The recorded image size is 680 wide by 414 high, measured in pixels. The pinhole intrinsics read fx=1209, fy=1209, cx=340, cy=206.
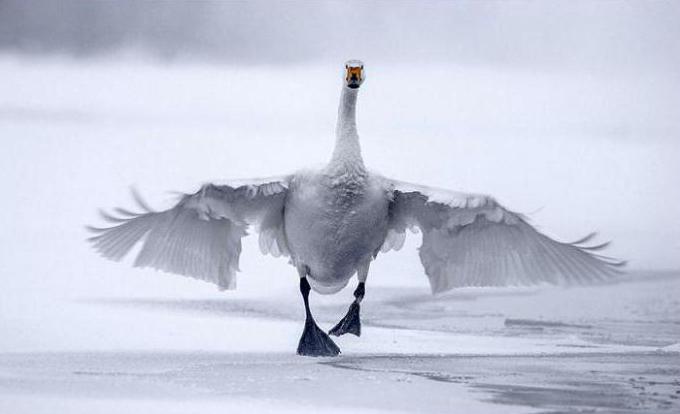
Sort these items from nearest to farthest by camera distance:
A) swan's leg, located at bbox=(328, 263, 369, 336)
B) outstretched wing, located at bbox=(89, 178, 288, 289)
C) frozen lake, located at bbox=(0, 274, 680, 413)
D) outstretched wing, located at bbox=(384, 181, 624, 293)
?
frozen lake, located at bbox=(0, 274, 680, 413)
outstretched wing, located at bbox=(89, 178, 288, 289)
outstretched wing, located at bbox=(384, 181, 624, 293)
swan's leg, located at bbox=(328, 263, 369, 336)

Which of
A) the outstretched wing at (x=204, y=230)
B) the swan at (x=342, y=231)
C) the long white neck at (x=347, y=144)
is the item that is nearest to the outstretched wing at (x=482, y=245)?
the swan at (x=342, y=231)

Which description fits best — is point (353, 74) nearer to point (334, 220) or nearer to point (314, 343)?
point (334, 220)

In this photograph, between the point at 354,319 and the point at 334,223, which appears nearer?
the point at 334,223

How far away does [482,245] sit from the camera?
858 cm

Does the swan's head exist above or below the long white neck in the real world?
above

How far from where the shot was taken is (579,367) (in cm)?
763

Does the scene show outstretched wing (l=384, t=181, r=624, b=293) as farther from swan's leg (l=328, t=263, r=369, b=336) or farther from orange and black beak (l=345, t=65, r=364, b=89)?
orange and black beak (l=345, t=65, r=364, b=89)

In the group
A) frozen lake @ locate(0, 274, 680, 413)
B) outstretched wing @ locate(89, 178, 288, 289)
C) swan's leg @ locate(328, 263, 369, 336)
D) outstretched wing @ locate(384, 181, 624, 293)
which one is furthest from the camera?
swan's leg @ locate(328, 263, 369, 336)

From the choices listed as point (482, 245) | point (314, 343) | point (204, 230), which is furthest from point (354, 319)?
point (204, 230)

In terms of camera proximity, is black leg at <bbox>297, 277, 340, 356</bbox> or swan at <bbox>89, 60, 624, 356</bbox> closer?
swan at <bbox>89, 60, 624, 356</bbox>

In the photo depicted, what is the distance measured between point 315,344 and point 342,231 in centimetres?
81

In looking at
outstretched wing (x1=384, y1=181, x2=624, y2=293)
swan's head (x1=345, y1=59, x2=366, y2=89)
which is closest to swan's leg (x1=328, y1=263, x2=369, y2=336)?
outstretched wing (x1=384, y1=181, x2=624, y2=293)

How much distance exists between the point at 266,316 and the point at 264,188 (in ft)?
5.88

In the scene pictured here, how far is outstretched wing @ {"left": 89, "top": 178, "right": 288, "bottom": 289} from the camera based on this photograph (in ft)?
26.1
